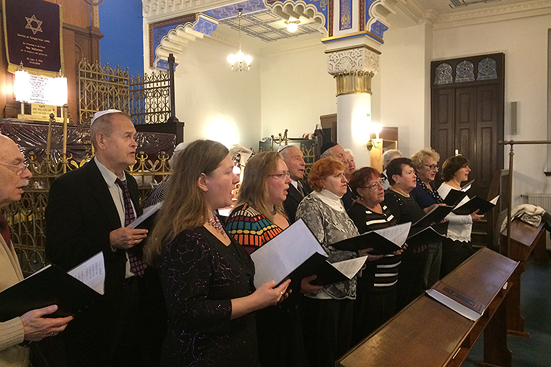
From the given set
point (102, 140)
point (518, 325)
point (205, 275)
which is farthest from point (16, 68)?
point (518, 325)

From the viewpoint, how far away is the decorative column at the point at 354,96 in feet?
21.7

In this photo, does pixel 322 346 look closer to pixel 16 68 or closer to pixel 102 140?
pixel 102 140

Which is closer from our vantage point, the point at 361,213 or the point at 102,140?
the point at 102,140

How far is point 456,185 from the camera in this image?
3.86 metres

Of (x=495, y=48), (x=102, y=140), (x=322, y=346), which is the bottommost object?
(x=322, y=346)

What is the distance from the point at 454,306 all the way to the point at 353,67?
505 cm

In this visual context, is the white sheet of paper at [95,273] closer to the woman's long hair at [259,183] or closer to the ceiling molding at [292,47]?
the woman's long hair at [259,183]

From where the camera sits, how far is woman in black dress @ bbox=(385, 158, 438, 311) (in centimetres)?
297

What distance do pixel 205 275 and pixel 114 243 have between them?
645 millimetres

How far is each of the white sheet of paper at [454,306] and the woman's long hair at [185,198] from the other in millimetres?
1343

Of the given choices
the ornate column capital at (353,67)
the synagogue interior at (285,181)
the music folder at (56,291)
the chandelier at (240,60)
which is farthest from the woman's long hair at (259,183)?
the chandelier at (240,60)

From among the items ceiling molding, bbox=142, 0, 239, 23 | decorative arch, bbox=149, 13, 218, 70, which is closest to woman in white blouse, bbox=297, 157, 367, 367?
ceiling molding, bbox=142, 0, 239, 23

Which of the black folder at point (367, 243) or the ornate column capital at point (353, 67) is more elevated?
the ornate column capital at point (353, 67)

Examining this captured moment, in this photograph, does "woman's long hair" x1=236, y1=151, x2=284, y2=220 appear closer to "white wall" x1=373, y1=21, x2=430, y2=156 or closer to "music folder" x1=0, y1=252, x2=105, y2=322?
"music folder" x1=0, y1=252, x2=105, y2=322
